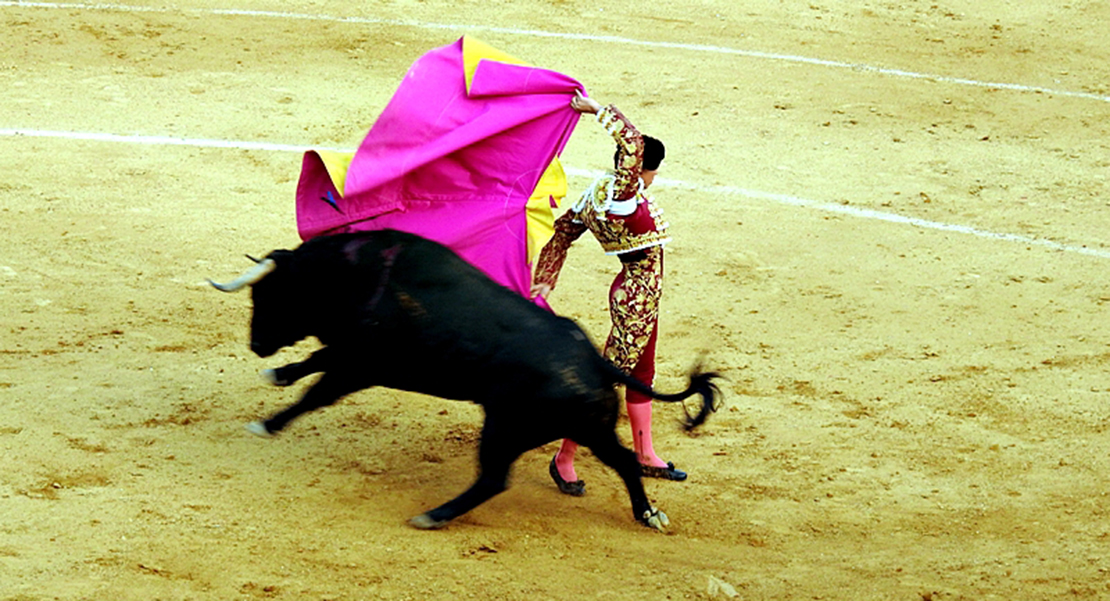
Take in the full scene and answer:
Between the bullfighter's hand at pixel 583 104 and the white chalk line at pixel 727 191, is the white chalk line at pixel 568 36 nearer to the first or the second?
the white chalk line at pixel 727 191

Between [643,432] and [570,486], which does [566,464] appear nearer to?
[570,486]

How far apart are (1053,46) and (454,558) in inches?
387

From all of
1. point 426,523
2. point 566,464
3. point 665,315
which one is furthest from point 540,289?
point 665,315

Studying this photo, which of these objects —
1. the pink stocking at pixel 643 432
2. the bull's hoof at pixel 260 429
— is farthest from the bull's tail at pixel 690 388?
the bull's hoof at pixel 260 429

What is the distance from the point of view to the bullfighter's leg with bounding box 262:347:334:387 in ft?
17.0

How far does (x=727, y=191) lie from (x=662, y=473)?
381cm

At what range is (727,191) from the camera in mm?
9078

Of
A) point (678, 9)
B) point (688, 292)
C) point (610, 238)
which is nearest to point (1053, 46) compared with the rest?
point (678, 9)

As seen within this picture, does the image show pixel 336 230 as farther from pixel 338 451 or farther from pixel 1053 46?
pixel 1053 46

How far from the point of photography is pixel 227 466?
5.38 meters

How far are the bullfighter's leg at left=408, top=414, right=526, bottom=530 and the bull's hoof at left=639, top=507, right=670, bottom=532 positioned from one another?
627 millimetres

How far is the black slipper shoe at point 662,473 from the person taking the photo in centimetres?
564

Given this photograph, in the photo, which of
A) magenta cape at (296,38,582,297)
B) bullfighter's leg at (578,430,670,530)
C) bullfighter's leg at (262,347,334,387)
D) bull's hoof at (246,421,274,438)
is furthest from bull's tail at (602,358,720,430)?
bull's hoof at (246,421,274,438)

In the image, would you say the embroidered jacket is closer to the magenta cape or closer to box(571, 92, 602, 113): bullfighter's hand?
box(571, 92, 602, 113): bullfighter's hand
